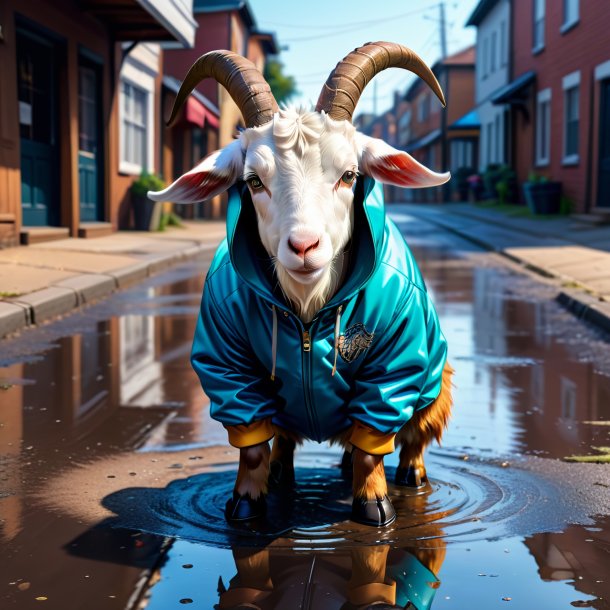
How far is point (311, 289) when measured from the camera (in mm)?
3230

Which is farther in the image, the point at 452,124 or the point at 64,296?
the point at 452,124

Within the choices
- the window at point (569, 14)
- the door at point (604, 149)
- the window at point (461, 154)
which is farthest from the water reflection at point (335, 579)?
the window at point (461, 154)

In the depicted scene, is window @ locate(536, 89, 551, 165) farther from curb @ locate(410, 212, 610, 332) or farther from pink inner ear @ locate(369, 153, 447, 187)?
A: pink inner ear @ locate(369, 153, 447, 187)

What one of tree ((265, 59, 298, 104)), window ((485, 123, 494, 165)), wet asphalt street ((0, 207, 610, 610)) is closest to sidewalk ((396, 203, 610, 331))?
wet asphalt street ((0, 207, 610, 610))

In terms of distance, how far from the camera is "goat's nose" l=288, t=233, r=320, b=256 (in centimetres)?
298

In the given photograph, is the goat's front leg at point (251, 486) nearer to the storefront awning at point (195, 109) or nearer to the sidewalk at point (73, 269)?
the sidewalk at point (73, 269)

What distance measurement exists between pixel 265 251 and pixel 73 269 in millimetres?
7735

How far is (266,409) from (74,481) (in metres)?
0.94

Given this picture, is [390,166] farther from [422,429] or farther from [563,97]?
[563,97]

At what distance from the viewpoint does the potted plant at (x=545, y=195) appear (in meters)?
21.8

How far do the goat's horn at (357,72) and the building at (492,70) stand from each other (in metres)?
27.2

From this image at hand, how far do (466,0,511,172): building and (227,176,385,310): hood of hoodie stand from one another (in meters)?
27.6

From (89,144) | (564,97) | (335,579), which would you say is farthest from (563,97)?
(335,579)

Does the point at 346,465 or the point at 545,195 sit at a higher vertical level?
the point at 545,195
